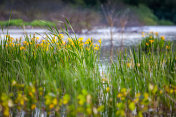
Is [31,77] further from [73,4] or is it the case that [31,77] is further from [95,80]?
[73,4]

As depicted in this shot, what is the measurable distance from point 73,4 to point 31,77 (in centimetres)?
4324

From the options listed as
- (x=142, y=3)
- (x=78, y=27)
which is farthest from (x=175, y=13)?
(x=78, y=27)

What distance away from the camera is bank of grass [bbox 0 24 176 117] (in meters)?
2.49

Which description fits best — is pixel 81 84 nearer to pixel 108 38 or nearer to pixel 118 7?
pixel 108 38

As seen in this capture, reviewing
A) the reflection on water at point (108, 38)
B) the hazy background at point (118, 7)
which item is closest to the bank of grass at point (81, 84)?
the reflection on water at point (108, 38)

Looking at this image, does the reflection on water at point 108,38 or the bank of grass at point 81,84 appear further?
the reflection on water at point 108,38

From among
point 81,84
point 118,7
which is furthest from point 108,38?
point 118,7

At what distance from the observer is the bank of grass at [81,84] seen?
98.0 inches

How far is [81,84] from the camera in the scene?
8.46ft

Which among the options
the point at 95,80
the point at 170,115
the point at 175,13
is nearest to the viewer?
the point at 170,115

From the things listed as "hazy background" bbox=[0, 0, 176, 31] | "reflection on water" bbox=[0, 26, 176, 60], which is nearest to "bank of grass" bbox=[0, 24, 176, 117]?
"reflection on water" bbox=[0, 26, 176, 60]

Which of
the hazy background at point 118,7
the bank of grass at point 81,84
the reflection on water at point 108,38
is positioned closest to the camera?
the bank of grass at point 81,84

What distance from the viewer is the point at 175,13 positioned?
5447 centimetres

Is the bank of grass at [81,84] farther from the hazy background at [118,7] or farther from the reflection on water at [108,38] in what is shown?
the hazy background at [118,7]
